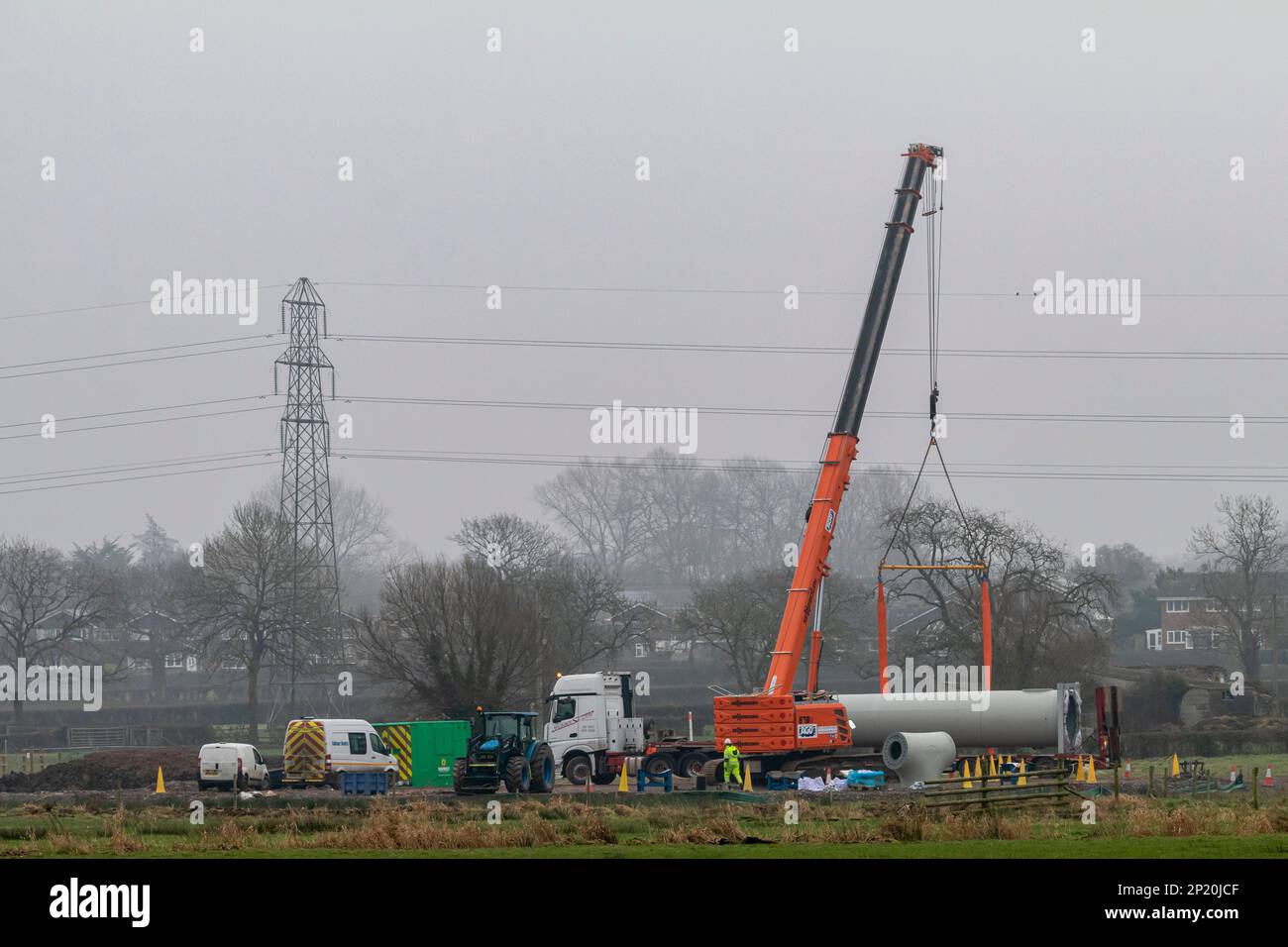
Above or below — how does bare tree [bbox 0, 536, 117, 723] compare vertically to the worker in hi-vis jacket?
above

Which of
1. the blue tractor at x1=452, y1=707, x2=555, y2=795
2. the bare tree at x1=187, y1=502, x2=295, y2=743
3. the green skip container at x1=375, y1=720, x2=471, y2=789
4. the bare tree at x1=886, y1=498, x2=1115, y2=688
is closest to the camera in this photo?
the blue tractor at x1=452, y1=707, x2=555, y2=795

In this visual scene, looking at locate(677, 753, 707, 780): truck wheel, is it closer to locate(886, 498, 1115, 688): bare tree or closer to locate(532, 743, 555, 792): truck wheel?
locate(532, 743, 555, 792): truck wheel

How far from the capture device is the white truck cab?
46000 millimetres

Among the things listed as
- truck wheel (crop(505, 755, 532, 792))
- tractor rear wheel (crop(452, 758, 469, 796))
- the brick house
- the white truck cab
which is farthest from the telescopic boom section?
the brick house

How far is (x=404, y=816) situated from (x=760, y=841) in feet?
23.2

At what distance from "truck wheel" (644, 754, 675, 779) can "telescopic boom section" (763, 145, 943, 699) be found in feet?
12.6

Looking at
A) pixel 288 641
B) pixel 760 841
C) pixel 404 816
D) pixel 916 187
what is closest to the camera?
pixel 760 841

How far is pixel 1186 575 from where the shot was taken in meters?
127

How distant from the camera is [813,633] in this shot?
1692 inches

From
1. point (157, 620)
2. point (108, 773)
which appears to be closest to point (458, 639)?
point (108, 773)

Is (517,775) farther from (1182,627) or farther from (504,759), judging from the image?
(1182,627)

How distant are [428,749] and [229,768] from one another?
19.1 ft
